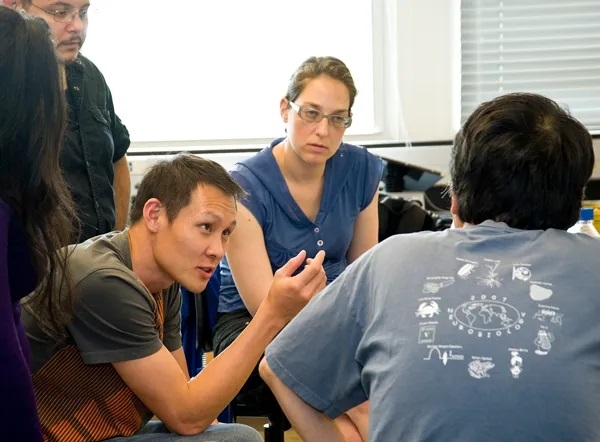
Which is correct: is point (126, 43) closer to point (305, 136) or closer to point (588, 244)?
point (305, 136)

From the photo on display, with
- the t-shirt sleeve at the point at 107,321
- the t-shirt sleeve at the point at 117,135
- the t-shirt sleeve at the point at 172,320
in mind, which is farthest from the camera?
the t-shirt sleeve at the point at 117,135

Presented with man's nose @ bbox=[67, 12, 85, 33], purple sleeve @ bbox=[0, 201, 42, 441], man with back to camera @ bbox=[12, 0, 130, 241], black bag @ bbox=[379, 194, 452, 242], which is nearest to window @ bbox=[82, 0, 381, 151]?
black bag @ bbox=[379, 194, 452, 242]

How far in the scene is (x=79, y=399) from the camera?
1.58m

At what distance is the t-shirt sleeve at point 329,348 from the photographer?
3.89 feet

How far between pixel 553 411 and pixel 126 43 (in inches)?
125

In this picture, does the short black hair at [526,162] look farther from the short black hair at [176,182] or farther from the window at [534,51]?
the window at [534,51]

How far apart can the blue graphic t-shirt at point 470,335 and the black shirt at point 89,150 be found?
130 cm

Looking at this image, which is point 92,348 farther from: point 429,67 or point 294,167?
point 429,67

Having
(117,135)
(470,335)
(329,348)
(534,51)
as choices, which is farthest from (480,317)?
(534,51)

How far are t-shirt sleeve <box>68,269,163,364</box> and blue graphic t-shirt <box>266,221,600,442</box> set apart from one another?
46cm

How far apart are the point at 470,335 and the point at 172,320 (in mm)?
969

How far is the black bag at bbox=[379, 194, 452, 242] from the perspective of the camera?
2842 mm

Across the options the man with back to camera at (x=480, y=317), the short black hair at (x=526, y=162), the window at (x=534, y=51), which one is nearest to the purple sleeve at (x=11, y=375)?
the man with back to camera at (x=480, y=317)

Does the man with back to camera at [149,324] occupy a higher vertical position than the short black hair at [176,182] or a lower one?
lower
